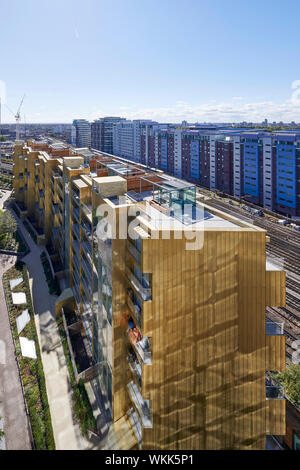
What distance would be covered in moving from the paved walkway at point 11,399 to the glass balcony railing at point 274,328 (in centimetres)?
1100

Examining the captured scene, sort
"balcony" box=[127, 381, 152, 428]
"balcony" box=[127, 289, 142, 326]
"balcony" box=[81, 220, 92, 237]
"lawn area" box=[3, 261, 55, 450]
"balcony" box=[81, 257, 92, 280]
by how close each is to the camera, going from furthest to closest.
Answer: "balcony" box=[81, 257, 92, 280], "balcony" box=[81, 220, 92, 237], "lawn area" box=[3, 261, 55, 450], "balcony" box=[127, 289, 142, 326], "balcony" box=[127, 381, 152, 428]

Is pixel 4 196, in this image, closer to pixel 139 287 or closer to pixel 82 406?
pixel 82 406

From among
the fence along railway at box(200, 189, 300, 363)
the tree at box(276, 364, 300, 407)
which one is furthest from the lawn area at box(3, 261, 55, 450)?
the fence along railway at box(200, 189, 300, 363)

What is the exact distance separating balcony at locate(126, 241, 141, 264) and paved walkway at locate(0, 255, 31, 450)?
9526 mm

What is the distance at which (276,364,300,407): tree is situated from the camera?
12960 mm

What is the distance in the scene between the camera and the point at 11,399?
1462cm

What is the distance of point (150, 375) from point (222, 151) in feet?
175

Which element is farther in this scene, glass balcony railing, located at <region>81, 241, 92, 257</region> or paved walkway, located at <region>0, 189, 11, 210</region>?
paved walkway, located at <region>0, 189, 11, 210</region>

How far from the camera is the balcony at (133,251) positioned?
9852 mm

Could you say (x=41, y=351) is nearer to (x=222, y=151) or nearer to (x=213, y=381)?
(x=213, y=381)

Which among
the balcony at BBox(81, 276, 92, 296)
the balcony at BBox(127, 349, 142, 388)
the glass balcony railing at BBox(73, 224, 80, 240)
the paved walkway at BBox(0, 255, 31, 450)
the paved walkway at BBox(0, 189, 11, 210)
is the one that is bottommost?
the paved walkway at BBox(0, 255, 31, 450)

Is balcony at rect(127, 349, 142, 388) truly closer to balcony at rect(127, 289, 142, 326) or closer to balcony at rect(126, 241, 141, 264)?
balcony at rect(127, 289, 142, 326)
